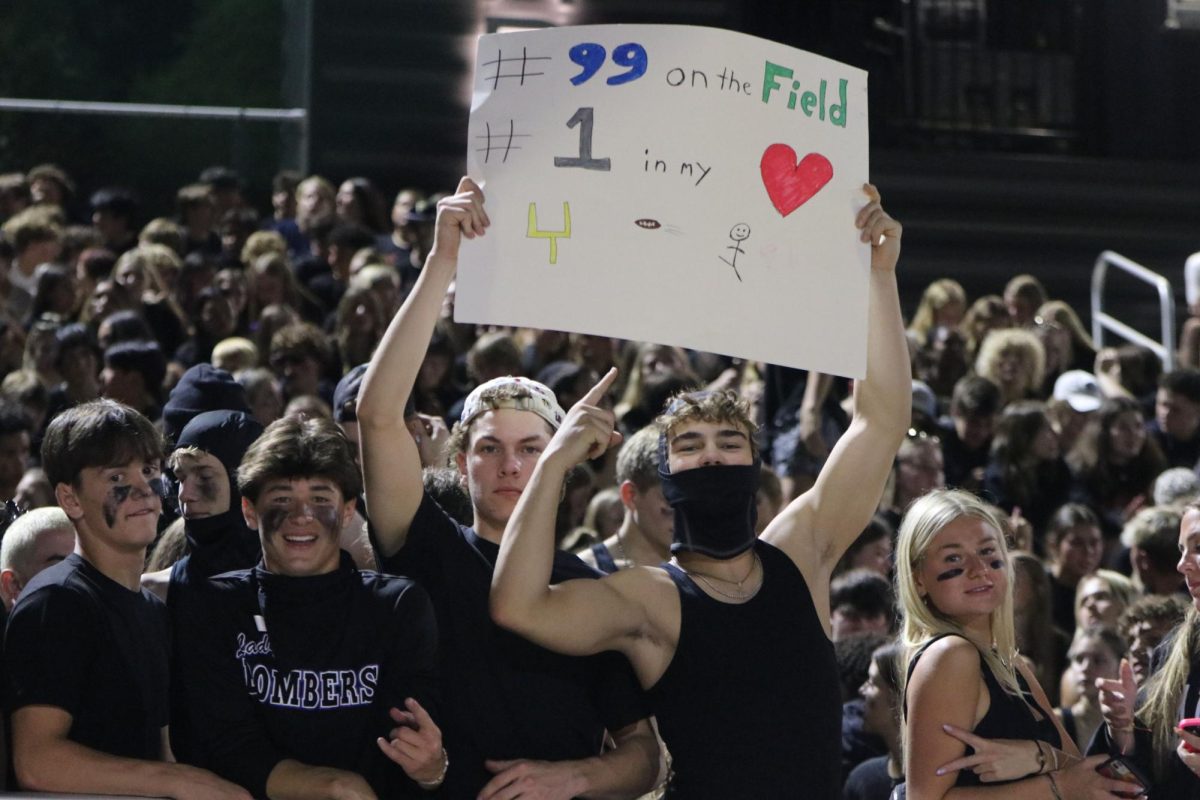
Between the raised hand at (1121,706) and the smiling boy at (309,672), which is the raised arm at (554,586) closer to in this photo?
the smiling boy at (309,672)

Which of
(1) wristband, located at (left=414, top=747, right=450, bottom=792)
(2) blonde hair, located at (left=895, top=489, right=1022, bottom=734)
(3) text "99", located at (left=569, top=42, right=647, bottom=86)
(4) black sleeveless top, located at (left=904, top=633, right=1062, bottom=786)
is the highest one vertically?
(3) text "99", located at (left=569, top=42, right=647, bottom=86)

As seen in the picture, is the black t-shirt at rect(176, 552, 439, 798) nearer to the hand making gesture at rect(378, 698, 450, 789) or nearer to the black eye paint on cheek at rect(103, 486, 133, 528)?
the hand making gesture at rect(378, 698, 450, 789)

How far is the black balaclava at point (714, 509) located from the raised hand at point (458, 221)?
0.68 metres

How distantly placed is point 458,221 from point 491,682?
3.06 ft

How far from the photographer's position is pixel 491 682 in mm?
3711

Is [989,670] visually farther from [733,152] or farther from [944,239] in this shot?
[944,239]

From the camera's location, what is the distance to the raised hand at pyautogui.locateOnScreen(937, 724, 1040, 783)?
12.4ft

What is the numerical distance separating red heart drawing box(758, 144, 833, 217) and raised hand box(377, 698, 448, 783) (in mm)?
1288

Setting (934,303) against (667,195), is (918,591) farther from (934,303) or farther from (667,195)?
(934,303)

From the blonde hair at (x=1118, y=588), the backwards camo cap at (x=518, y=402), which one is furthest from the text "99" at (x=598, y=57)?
Answer: the blonde hair at (x=1118, y=588)

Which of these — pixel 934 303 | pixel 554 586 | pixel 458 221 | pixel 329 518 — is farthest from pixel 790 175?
pixel 934 303

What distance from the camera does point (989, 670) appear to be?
155 inches

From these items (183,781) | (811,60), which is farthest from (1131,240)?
(183,781)

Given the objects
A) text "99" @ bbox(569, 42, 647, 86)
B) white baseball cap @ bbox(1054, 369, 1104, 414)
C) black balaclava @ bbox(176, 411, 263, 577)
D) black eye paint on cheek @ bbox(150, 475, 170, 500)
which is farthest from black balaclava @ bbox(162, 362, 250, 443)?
white baseball cap @ bbox(1054, 369, 1104, 414)
